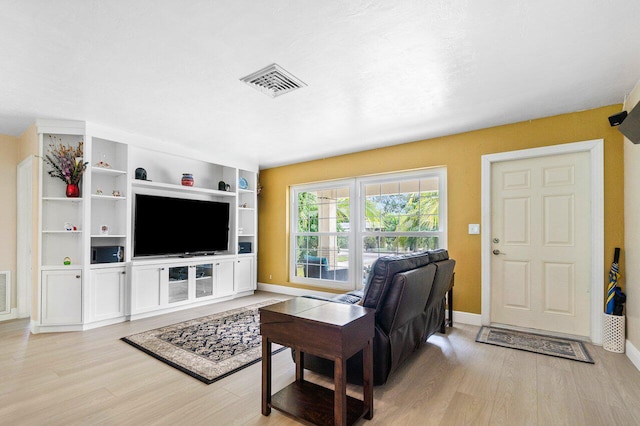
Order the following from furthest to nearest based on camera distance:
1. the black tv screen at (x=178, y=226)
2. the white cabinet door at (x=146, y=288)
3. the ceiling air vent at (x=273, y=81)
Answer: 1. the black tv screen at (x=178, y=226)
2. the white cabinet door at (x=146, y=288)
3. the ceiling air vent at (x=273, y=81)

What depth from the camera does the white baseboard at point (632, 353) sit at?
8.63 ft

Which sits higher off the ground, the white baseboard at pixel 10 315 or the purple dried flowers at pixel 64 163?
the purple dried flowers at pixel 64 163

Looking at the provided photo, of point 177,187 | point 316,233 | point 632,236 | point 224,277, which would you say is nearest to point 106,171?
point 177,187

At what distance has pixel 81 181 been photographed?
12.4ft

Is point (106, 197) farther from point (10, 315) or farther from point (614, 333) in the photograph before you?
point (614, 333)

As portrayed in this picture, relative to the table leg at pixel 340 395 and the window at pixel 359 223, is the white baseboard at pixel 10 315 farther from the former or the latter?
the table leg at pixel 340 395

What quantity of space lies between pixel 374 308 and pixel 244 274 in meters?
3.76

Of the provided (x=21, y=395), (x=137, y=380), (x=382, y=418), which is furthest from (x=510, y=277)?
(x=21, y=395)

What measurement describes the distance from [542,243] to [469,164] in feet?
3.99

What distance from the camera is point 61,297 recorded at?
11.9 feet

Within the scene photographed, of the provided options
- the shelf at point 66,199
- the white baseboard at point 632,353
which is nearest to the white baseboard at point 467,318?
the white baseboard at point 632,353

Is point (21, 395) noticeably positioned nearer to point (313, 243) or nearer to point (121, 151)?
point (121, 151)

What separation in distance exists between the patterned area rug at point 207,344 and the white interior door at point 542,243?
2.77 m

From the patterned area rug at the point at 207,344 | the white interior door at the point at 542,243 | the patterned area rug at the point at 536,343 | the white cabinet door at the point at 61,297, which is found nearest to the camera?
the patterned area rug at the point at 207,344
